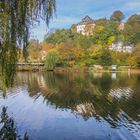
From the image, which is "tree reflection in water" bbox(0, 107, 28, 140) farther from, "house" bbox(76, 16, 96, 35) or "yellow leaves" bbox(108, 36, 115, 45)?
"house" bbox(76, 16, 96, 35)

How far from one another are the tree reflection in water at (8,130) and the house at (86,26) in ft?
336

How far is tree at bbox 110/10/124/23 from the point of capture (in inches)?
5283

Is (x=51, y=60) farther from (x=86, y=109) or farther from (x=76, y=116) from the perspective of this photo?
(x=76, y=116)

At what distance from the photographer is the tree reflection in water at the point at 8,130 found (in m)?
14.0

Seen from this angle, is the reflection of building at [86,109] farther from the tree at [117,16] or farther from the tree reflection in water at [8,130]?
the tree at [117,16]

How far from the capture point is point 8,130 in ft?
49.3

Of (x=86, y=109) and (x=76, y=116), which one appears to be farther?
(x=86, y=109)

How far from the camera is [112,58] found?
80062mm

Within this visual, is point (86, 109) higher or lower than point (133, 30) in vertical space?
lower

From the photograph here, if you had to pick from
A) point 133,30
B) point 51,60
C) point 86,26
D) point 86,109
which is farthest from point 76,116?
point 86,26

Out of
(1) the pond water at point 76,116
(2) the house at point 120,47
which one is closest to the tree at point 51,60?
(2) the house at point 120,47

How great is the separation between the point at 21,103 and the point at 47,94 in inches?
234

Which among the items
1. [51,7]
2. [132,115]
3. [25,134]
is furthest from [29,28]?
[132,115]

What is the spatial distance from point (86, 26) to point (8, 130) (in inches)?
4404
